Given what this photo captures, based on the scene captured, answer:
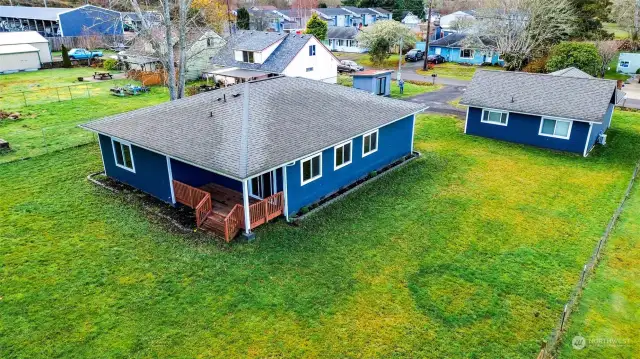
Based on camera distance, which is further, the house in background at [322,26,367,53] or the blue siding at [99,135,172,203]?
the house in background at [322,26,367,53]

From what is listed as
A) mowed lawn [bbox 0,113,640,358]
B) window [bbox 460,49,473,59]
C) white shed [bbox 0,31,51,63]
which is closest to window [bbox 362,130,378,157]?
mowed lawn [bbox 0,113,640,358]

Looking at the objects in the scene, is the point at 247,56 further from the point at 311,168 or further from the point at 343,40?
the point at 343,40

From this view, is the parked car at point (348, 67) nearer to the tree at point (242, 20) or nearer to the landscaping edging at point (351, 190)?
the tree at point (242, 20)

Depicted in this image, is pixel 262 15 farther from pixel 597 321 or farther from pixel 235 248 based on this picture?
pixel 597 321

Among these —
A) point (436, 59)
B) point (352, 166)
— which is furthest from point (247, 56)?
point (436, 59)

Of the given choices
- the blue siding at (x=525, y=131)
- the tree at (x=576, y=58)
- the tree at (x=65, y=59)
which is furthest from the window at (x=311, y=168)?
the tree at (x=65, y=59)

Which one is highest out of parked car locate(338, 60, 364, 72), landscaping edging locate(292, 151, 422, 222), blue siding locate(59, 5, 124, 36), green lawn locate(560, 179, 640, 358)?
blue siding locate(59, 5, 124, 36)

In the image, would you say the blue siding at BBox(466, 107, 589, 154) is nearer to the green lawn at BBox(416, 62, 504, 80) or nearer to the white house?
the white house
